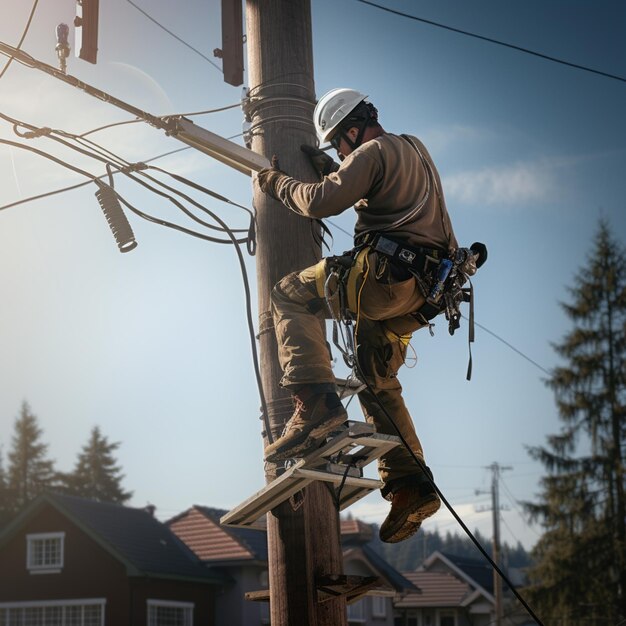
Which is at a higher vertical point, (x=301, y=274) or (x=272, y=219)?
(x=272, y=219)

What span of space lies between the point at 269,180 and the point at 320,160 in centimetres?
41

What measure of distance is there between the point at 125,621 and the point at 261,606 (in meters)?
4.73

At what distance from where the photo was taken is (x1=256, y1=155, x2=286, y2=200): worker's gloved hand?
551 centimetres

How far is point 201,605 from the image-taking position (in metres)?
30.2

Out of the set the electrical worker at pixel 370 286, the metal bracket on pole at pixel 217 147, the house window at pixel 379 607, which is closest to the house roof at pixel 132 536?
the house window at pixel 379 607

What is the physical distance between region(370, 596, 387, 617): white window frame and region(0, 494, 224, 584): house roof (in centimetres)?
813

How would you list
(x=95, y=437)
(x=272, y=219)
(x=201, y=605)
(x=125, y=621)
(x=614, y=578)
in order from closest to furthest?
1. (x=272, y=219)
2. (x=125, y=621)
3. (x=201, y=605)
4. (x=614, y=578)
5. (x=95, y=437)

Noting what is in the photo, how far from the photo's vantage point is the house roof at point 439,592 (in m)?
44.5

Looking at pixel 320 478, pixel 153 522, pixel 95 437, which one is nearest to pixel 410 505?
pixel 320 478

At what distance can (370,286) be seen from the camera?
5168 mm

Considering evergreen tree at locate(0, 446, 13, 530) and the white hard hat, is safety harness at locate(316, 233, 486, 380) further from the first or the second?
evergreen tree at locate(0, 446, 13, 530)

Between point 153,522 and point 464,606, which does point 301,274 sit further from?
point 464,606

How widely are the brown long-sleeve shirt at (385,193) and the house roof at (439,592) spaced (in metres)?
40.2

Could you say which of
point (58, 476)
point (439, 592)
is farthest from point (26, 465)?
point (439, 592)
